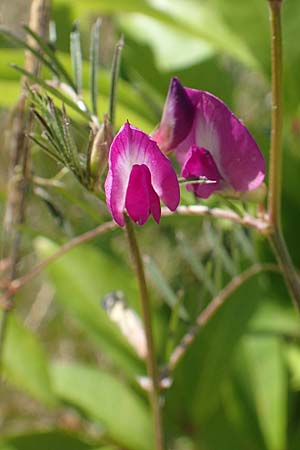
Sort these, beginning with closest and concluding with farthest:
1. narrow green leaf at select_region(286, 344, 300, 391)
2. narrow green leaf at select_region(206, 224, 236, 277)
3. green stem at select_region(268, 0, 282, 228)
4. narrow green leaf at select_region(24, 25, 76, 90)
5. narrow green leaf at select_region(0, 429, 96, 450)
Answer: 1. green stem at select_region(268, 0, 282, 228)
2. narrow green leaf at select_region(24, 25, 76, 90)
3. narrow green leaf at select_region(206, 224, 236, 277)
4. narrow green leaf at select_region(0, 429, 96, 450)
5. narrow green leaf at select_region(286, 344, 300, 391)

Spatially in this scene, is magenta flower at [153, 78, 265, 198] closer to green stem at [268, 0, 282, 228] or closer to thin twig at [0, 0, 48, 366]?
green stem at [268, 0, 282, 228]

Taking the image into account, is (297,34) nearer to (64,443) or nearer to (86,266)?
(86,266)

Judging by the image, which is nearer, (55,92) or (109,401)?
(55,92)

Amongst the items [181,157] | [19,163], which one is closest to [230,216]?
[181,157]

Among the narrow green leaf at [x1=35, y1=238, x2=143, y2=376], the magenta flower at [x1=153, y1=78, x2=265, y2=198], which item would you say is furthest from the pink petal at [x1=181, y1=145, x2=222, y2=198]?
the narrow green leaf at [x1=35, y1=238, x2=143, y2=376]

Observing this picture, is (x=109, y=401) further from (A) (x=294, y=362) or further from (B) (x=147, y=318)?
(B) (x=147, y=318)

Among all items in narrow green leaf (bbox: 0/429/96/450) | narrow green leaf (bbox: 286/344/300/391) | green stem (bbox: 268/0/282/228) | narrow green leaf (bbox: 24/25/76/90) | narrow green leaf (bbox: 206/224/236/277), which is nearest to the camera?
green stem (bbox: 268/0/282/228)

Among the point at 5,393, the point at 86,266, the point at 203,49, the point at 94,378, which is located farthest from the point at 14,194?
the point at 5,393
